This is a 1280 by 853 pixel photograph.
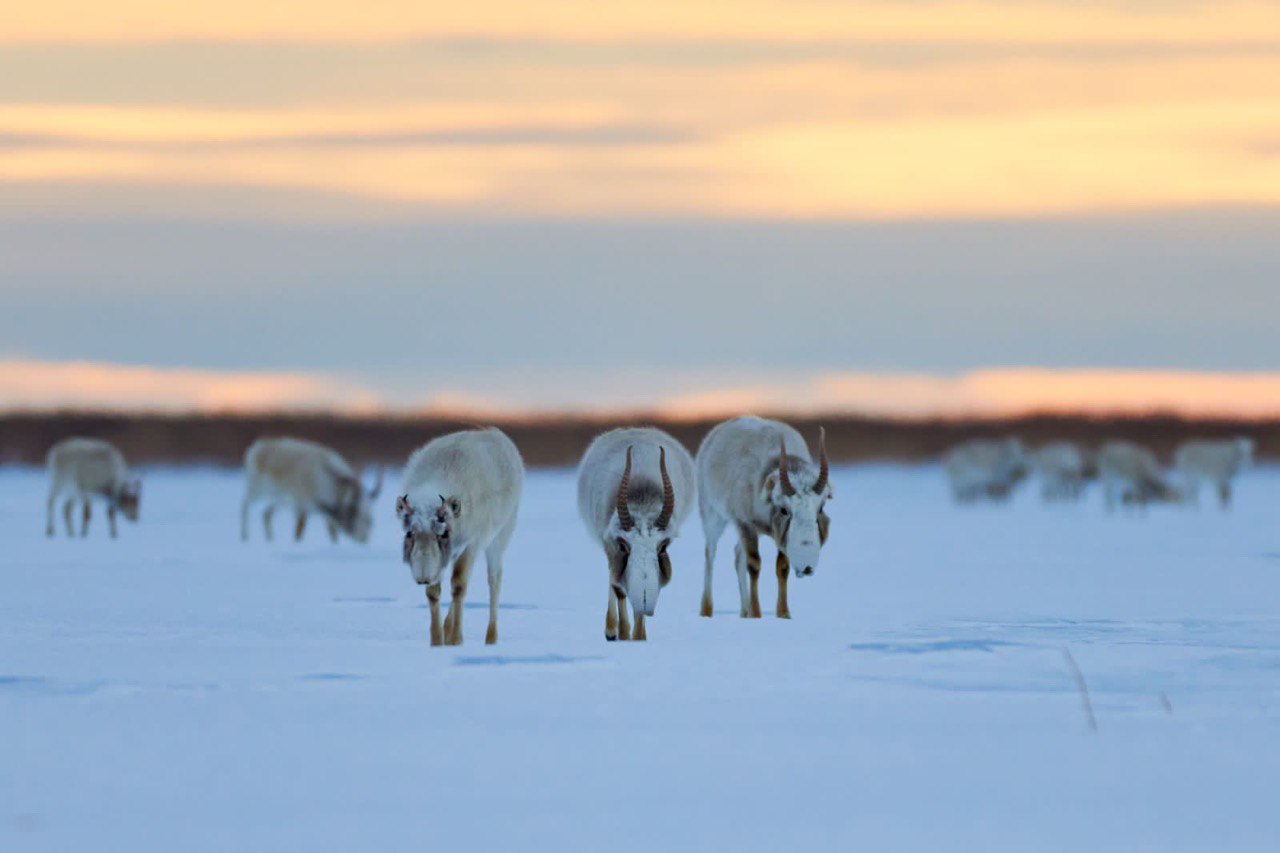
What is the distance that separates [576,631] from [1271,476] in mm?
51079

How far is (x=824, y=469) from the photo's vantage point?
1305cm

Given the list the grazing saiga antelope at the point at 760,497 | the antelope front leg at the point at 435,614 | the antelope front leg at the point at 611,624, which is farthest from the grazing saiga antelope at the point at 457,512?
the grazing saiga antelope at the point at 760,497

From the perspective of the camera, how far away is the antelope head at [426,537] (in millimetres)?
11531

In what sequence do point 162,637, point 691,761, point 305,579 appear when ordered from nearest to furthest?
point 691,761
point 162,637
point 305,579

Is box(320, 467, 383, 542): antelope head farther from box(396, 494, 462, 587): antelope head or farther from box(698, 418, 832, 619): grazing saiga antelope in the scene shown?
box(396, 494, 462, 587): antelope head

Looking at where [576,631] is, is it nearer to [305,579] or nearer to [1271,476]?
[305,579]

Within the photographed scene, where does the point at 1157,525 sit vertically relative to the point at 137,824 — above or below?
above

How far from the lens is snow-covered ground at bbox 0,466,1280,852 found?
671 centimetres

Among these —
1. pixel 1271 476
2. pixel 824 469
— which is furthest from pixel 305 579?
pixel 1271 476

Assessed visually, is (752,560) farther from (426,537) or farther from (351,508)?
(351,508)

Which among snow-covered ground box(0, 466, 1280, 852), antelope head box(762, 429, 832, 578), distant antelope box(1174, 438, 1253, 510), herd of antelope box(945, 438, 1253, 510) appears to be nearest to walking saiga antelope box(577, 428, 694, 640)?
snow-covered ground box(0, 466, 1280, 852)

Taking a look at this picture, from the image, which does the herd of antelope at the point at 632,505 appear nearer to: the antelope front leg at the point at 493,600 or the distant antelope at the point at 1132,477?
the antelope front leg at the point at 493,600

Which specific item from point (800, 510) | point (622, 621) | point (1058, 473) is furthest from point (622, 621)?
point (1058, 473)

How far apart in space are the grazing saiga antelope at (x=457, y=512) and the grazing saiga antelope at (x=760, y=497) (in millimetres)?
1761
